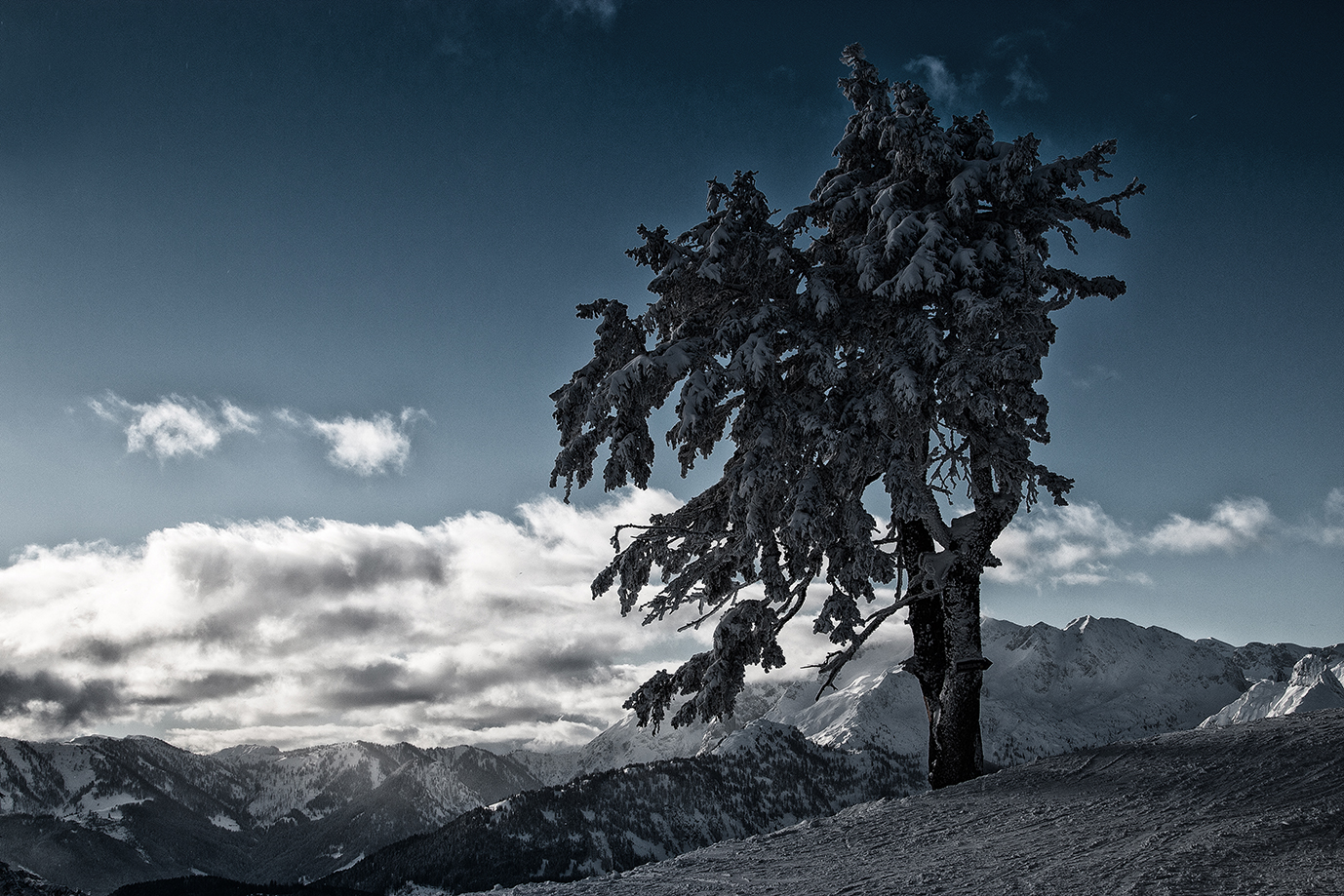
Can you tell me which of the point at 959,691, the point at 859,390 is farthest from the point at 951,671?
the point at 859,390

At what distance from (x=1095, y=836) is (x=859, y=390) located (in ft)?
21.7

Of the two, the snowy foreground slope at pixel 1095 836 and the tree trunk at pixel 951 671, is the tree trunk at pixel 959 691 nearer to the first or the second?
the tree trunk at pixel 951 671

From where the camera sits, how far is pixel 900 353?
11945 mm

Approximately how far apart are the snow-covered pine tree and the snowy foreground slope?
229 cm

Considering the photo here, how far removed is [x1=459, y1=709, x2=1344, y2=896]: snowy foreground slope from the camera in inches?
252

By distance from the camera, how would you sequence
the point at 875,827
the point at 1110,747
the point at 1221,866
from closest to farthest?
the point at 1221,866 → the point at 875,827 → the point at 1110,747

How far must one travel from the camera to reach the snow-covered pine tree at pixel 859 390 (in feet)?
38.5

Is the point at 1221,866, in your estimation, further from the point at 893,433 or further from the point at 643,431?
the point at 643,431

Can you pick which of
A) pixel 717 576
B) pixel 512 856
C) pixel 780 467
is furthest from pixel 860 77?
pixel 512 856

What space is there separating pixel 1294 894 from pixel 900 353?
304 inches

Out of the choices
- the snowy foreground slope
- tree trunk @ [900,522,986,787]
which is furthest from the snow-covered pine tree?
the snowy foreground slope

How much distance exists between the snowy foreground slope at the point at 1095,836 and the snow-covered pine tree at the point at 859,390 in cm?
229

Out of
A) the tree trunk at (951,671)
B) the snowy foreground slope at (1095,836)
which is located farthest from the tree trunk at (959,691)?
the snowy foreground slope at (1095,836)

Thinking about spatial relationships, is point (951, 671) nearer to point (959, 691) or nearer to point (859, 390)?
point (959, 691)
